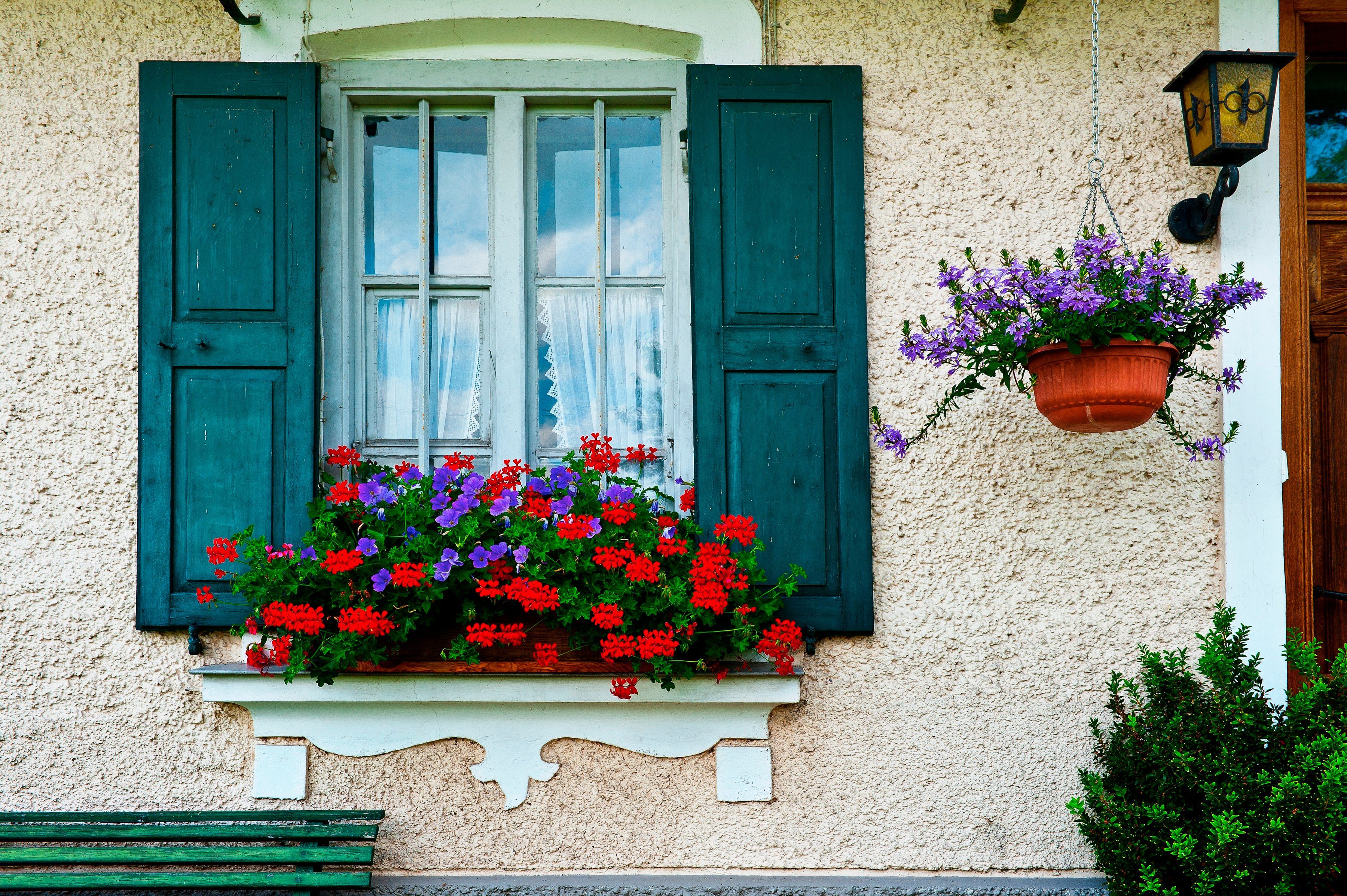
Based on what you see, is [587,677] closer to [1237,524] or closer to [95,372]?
[95,372]

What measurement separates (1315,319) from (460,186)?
2.66 m

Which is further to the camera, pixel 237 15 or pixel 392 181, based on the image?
pixel 392 181

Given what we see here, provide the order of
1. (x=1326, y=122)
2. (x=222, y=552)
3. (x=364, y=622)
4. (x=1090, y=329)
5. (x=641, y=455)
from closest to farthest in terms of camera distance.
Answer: (x=1090, y=329) → (x=364, y=622) → (x=222, y=552) → (x=641, y=455) → (x=1326, y=122)

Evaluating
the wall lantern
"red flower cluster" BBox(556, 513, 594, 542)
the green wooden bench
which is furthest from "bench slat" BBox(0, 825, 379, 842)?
the wall lantern

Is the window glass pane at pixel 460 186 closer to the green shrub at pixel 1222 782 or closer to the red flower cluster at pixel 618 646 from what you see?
the red flower cluster at pixel 618 646

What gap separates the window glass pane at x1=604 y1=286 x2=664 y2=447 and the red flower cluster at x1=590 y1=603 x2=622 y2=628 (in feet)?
2.22

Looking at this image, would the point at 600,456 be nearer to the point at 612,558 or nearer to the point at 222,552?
the point at 612,558

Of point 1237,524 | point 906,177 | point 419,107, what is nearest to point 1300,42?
point 906,177

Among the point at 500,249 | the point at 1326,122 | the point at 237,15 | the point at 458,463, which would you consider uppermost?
the point at 237,15

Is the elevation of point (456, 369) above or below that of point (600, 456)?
above

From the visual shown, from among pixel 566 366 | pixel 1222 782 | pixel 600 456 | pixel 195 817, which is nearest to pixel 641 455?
pixel 600 456

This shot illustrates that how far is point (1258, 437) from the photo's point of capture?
2.77 meters

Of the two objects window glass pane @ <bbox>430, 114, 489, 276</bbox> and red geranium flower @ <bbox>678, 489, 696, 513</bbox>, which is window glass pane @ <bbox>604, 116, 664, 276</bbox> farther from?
red geranium flower @ <bbox>678, 489, 696, 513</bbox>

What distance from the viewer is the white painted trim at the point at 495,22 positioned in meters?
2.87
